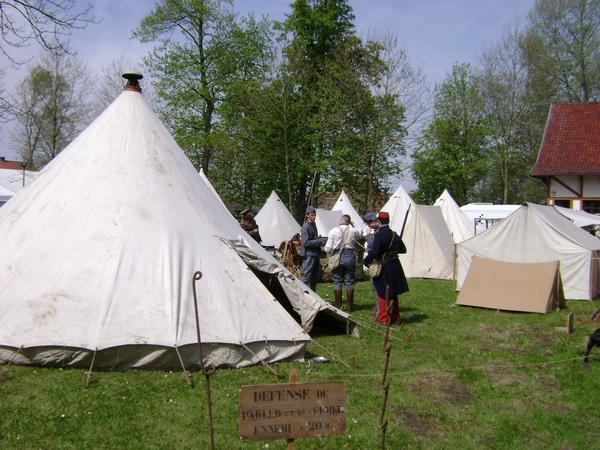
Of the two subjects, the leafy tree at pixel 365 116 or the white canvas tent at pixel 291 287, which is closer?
the white canvas tent at pixel 291 287

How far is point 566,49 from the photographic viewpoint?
32750 mm

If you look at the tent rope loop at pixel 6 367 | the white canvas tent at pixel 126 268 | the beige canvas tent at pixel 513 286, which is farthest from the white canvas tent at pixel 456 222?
the tent rope loop at pixel 6 367

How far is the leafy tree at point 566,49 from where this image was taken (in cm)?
3194

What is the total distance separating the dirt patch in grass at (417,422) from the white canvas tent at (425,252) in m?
11.2

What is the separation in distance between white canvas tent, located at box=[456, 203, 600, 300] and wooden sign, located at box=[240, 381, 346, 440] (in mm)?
10351

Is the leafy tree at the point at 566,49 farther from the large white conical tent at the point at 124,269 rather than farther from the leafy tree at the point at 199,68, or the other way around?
the large white conical tent at the point at 124,269

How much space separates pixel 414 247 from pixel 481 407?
1116cm

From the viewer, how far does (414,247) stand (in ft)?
55.2

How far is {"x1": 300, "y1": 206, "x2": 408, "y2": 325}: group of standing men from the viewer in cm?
928

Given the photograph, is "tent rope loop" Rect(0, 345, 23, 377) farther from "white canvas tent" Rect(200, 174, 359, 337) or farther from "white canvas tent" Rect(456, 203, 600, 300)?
"white canvas tent" Rect(456, 203, 600, 300)

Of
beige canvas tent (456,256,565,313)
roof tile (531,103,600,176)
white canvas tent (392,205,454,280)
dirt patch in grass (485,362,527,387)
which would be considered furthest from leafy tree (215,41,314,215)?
dirt patch in grass (485,362,527,387)

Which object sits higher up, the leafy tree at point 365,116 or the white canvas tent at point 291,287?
the leafy tree at point 365,116

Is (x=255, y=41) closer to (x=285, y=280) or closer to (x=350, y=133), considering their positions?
(x=350, y=133)

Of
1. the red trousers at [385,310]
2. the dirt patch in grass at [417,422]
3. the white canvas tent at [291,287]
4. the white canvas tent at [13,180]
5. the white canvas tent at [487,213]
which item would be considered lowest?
the dirt patch in grass at [417,422]
